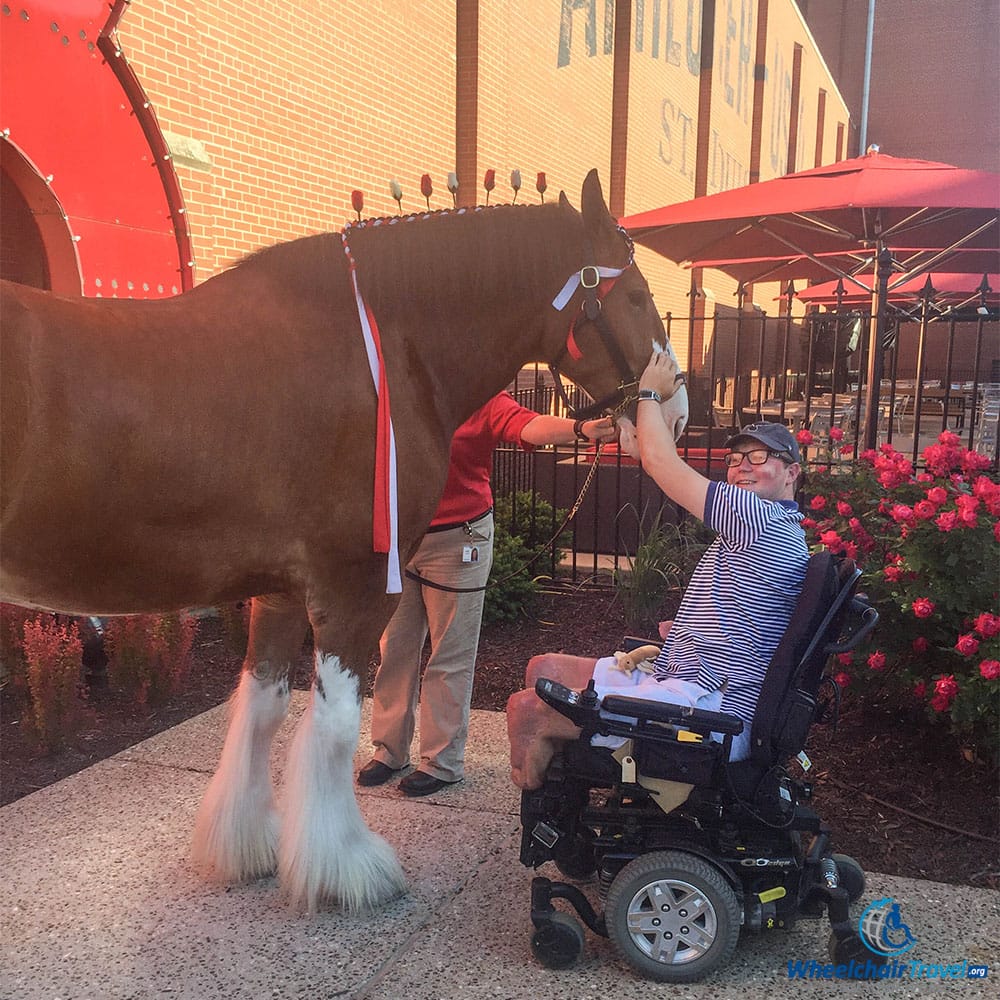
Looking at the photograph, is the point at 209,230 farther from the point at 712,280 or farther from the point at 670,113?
the point at 712,280

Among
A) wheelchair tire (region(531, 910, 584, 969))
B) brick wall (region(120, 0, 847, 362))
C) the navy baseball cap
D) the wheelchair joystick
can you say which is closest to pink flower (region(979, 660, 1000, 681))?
the navy baseball cap

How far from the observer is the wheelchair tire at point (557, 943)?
238 centimetres

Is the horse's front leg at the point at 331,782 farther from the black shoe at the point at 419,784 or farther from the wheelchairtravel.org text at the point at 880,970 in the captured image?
the wheelchairtravel.org text at the point at 880,970

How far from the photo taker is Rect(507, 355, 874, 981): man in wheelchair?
7.55 ft

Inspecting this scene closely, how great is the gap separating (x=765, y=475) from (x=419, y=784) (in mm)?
1887

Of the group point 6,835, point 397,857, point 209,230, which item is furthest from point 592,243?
point 209,230

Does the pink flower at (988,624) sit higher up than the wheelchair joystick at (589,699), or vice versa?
the wheelchair joystick at (589,699)

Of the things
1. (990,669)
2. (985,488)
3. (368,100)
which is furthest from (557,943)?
(368,100)

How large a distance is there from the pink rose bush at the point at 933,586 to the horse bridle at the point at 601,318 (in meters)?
1.42

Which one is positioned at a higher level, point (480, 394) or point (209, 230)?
point (209, 230)

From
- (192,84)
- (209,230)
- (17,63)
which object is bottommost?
(209,230)

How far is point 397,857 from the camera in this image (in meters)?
2.89

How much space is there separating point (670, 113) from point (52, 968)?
17854 millimetres

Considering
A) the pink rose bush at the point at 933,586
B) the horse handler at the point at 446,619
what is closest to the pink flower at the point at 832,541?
the pink rose bush at the point at 933,586
